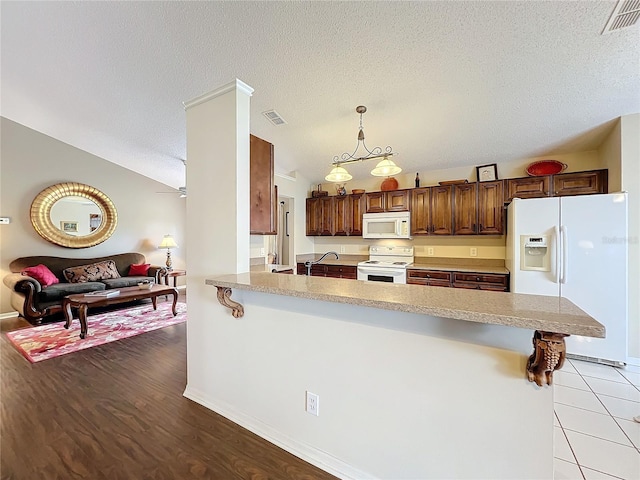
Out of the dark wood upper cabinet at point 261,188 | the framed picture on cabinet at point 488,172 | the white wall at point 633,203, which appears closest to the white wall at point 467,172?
the framed picture on cabinet at point 488,172

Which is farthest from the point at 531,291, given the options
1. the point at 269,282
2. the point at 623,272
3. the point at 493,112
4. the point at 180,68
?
the point at 180,68

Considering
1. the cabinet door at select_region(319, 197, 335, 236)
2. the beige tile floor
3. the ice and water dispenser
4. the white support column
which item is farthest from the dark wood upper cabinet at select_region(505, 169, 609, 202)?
the white support column

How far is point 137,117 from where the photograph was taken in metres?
3.80

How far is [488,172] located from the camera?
4.10 meters

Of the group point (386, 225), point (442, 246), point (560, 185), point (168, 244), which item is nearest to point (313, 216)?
point (386, 225)

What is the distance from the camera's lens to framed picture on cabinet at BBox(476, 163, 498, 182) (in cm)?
407

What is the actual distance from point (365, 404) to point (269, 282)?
846 millimetres

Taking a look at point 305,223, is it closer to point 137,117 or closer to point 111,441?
point 137,117

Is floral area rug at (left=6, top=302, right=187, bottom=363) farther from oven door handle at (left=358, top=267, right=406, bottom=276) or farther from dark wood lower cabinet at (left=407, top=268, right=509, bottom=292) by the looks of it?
dark wood lower cabinet at (left=407, top=268, right=509, bottom=292)

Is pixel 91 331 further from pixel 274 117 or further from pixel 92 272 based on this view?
pixel 274 117

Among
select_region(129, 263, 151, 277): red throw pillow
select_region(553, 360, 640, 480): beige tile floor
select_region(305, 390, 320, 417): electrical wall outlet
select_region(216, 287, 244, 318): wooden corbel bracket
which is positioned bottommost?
select_region(553, 360, 640, 480): beige tile floor

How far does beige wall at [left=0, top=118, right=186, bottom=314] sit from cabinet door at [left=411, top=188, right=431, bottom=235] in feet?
17.9

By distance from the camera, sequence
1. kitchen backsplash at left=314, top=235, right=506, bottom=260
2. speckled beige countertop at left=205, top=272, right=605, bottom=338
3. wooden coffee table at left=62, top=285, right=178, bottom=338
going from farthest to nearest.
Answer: kitchen backsplash at left=314, top=235, right=506, bottom=260
wooden coffee table at left=62, top=285, right=178, bottom=338
speckled beige countertop at left=205, top=272, right=605, bottom=338

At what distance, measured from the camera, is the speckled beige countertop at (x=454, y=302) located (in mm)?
940
